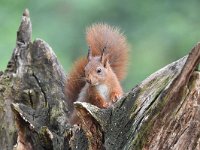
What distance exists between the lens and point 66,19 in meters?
6.64

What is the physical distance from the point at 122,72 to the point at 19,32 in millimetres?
582

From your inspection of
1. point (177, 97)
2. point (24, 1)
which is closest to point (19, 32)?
point (177, 97)

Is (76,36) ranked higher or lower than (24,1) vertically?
lower

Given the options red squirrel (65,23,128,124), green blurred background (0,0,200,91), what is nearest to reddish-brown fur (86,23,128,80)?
red squirrel (65,23,128,124)

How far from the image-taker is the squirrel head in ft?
13.6

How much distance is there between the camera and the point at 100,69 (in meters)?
4.21

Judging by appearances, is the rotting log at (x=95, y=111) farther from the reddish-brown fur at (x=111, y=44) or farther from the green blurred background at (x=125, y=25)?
the green blurred background at (x=125, y=25)

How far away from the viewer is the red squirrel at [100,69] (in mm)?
4094

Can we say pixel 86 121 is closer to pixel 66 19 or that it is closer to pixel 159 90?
pixel 159 90

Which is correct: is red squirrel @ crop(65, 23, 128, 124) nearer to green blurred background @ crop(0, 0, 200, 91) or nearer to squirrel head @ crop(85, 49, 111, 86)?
squirrel head @ crop(85, 49, 111, 86)

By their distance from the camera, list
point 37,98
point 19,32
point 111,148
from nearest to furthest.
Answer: point 111,148 < point 37,98 < point 19,32

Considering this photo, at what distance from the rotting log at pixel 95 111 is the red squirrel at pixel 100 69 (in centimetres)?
10

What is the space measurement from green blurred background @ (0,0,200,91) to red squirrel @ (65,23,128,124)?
4.57 feet

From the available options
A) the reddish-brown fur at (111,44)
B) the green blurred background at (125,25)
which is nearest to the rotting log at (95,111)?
the reddish-brown fur at (111,44)
